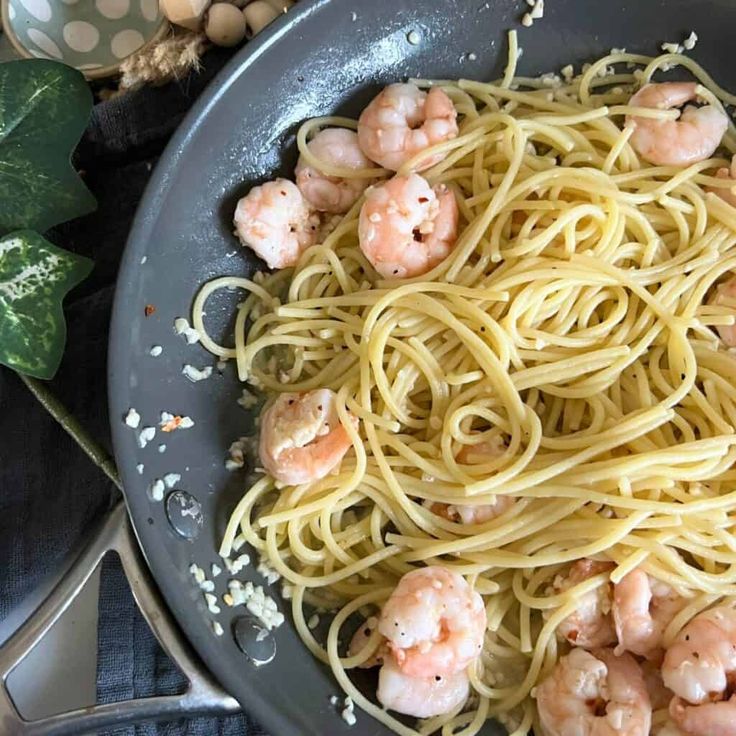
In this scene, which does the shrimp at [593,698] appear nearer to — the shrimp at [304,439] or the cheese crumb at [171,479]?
the shrimp at [304,439]

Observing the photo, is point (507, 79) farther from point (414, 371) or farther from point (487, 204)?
point (414, 371)

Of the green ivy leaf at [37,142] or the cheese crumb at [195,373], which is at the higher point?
the green ivy leaf at [37,142]

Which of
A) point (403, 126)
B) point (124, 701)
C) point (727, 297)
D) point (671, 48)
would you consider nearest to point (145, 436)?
point (124, 701)

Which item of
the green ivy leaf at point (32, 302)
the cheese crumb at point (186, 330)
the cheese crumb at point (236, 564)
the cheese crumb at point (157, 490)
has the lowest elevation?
the cheese crumb at point (236, 564)

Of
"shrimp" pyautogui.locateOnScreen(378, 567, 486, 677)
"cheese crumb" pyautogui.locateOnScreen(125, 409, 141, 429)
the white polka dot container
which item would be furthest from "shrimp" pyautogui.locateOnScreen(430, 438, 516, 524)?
the white polka dot container

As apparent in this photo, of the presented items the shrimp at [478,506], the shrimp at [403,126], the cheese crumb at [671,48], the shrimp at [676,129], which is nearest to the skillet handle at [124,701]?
the shrimp at [478,506]
